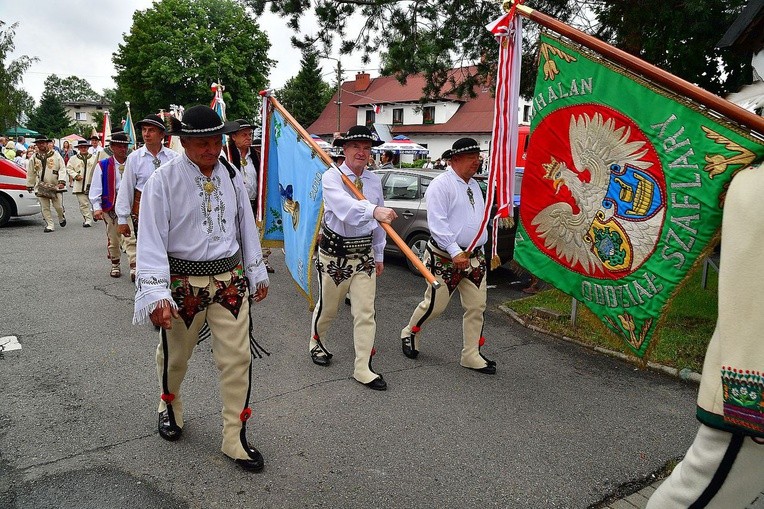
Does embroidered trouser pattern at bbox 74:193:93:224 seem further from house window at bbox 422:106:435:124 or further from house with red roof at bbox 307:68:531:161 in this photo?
house window at bbox 422:106:435:124

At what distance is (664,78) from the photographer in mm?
2340

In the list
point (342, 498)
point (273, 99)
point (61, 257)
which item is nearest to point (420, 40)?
point (273, 99)

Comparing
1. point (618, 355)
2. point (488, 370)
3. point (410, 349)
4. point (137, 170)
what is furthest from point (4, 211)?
point (618, 355)

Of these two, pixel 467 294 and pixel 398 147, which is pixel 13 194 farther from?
pixel 398 147

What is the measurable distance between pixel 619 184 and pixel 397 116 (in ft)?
140

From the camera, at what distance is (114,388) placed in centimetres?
428

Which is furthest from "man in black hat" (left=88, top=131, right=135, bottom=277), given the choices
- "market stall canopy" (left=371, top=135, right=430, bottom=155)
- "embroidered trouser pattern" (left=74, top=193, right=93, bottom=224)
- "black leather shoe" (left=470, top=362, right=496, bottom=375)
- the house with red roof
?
the house with red roof

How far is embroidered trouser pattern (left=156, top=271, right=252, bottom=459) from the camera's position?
3.19m

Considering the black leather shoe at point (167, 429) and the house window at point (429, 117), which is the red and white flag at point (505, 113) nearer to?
the black leather shoe at point (167, 429)

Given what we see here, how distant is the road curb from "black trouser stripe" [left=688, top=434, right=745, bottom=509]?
2.87 m

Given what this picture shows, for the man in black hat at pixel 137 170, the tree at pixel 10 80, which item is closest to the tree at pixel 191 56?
the tree at pixel 10 80

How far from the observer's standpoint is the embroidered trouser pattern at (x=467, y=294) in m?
4.84

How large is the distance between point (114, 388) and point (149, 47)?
39.2 meters

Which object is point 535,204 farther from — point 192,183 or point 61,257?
point 61,257
